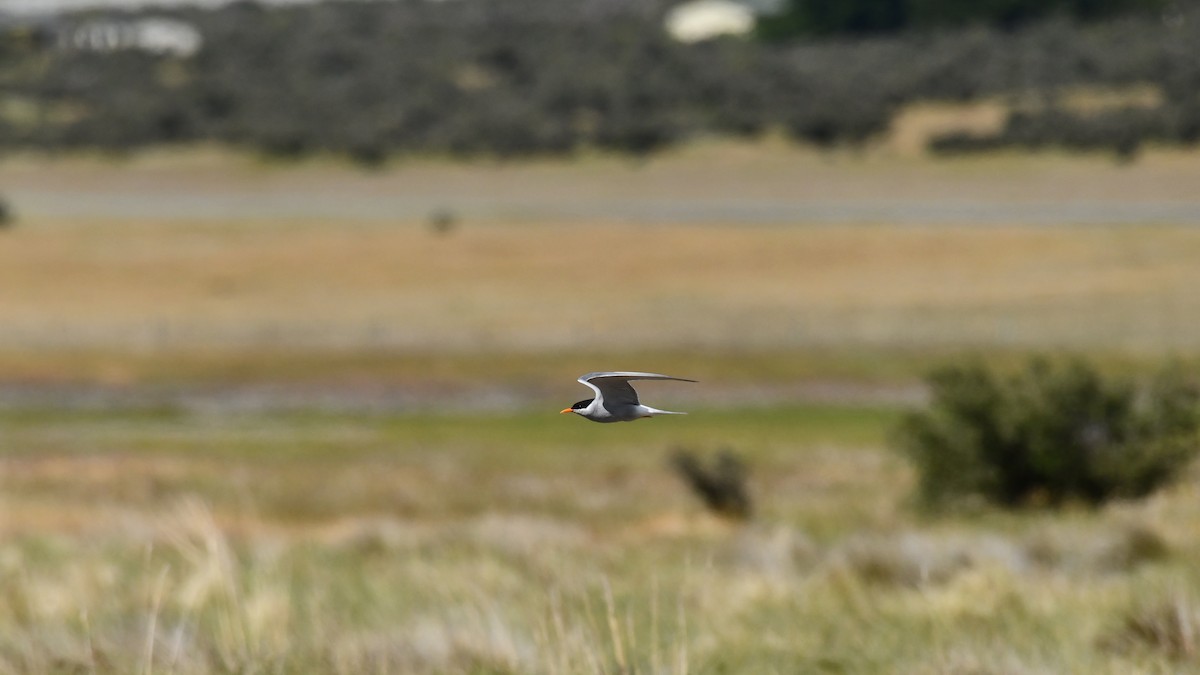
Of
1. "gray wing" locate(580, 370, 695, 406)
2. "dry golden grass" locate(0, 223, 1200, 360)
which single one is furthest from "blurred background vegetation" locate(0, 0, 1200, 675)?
"gray wing" locate(580, 370, 695, 406)

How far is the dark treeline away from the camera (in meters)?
107

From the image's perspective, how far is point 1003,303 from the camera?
74.0m

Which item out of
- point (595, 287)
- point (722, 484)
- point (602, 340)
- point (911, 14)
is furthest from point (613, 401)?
point (911, 14)

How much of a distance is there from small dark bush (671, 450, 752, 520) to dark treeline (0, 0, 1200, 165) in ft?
238

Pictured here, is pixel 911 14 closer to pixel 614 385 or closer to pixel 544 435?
pixel 544 435

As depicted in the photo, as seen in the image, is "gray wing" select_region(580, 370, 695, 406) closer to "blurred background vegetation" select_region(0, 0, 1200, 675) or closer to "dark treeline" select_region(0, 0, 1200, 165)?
"blurred background vegetation" select_region(0, 0, 1200, 675)

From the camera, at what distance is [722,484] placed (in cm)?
2866

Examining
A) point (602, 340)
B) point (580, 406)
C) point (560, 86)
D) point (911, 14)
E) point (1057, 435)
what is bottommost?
point (602, 340)

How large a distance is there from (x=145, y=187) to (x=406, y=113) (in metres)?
24.4

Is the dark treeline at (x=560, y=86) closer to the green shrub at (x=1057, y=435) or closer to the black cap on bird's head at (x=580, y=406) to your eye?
the green shrub at (x=1057, y=435)

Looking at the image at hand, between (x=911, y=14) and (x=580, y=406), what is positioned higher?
(x=580, y=406)

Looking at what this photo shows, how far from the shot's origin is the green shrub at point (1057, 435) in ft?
77.2

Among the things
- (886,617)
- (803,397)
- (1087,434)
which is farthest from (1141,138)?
(886,617)

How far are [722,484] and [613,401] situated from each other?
24577 millimetres
